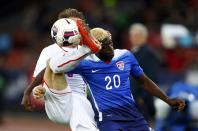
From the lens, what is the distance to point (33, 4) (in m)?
24.9

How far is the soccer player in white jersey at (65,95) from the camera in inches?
358

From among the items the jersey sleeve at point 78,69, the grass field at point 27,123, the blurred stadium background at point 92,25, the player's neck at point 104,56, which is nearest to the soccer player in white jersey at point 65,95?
the jersey sleeve at point 78,69

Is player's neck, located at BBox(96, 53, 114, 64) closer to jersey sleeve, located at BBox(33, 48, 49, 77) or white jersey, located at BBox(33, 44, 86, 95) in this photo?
white jersey, located at BBox(33, 44, 86, 95)

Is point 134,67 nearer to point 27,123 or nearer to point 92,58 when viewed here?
point 92,58

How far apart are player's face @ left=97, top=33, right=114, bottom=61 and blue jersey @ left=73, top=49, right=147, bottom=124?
0.05 meters

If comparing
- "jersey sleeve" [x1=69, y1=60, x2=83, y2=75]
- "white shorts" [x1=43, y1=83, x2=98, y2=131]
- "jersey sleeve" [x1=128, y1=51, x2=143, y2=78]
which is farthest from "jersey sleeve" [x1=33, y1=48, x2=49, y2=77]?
"jersey sleeve" [x1=128, y1=51, x2=143, y2=78]

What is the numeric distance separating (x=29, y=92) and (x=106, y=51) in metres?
0.96

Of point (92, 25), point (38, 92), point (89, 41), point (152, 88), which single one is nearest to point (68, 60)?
point (89, 41)

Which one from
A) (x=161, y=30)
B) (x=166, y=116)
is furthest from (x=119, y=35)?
(x=166, y=116)

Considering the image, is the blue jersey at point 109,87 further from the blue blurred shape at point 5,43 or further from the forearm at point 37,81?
the blue blurred shape at point 5,43

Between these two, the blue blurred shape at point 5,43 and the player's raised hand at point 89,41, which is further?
the blue blurred shape at point 5,43

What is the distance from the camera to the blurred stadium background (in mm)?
20859

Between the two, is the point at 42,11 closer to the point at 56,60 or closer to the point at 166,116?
the point at 166,116

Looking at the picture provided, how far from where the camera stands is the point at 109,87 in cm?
920
